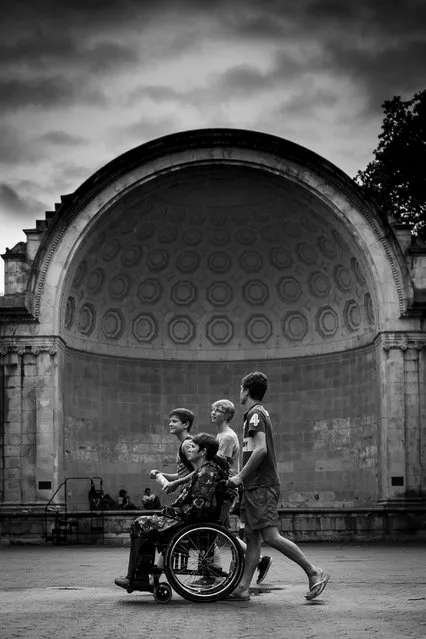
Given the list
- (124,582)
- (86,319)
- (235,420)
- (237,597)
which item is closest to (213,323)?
(235,420)

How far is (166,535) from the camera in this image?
1196 cm

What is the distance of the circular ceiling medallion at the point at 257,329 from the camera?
36.1 meters

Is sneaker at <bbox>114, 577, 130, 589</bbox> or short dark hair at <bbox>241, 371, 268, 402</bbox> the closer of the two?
sneaker at <bbox>114, 577, 130, 589</bbox>

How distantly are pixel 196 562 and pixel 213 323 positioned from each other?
24.6 m

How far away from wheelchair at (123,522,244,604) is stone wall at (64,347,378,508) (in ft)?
70.4

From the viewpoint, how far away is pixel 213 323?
119 ft

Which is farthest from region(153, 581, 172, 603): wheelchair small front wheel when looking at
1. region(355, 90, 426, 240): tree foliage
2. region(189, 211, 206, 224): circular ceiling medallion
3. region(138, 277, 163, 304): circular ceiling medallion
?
region(355, 90, 426, 240): tree foliage

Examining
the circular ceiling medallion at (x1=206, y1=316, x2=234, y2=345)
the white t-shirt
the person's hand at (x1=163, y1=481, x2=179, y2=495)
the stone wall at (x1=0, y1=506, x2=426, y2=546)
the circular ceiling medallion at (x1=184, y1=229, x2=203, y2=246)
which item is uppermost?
the circular ceiling medallion at (x1=184, y1=229, x2=203, y2=246)

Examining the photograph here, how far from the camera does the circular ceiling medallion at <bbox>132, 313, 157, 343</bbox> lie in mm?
35656

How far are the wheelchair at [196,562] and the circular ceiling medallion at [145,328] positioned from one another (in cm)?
2382

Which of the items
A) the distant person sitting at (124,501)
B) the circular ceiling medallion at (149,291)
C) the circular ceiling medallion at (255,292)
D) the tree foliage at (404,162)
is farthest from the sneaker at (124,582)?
the tree foliage at (404,162)

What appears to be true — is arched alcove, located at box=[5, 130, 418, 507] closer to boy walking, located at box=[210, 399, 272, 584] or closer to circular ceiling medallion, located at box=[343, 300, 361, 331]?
circular ceiling medallion, located at box=[343, 300, 361, 331]

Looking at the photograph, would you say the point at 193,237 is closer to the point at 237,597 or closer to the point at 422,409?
the point at 422,409

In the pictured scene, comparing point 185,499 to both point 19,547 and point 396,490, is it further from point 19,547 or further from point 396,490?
point 396,490
